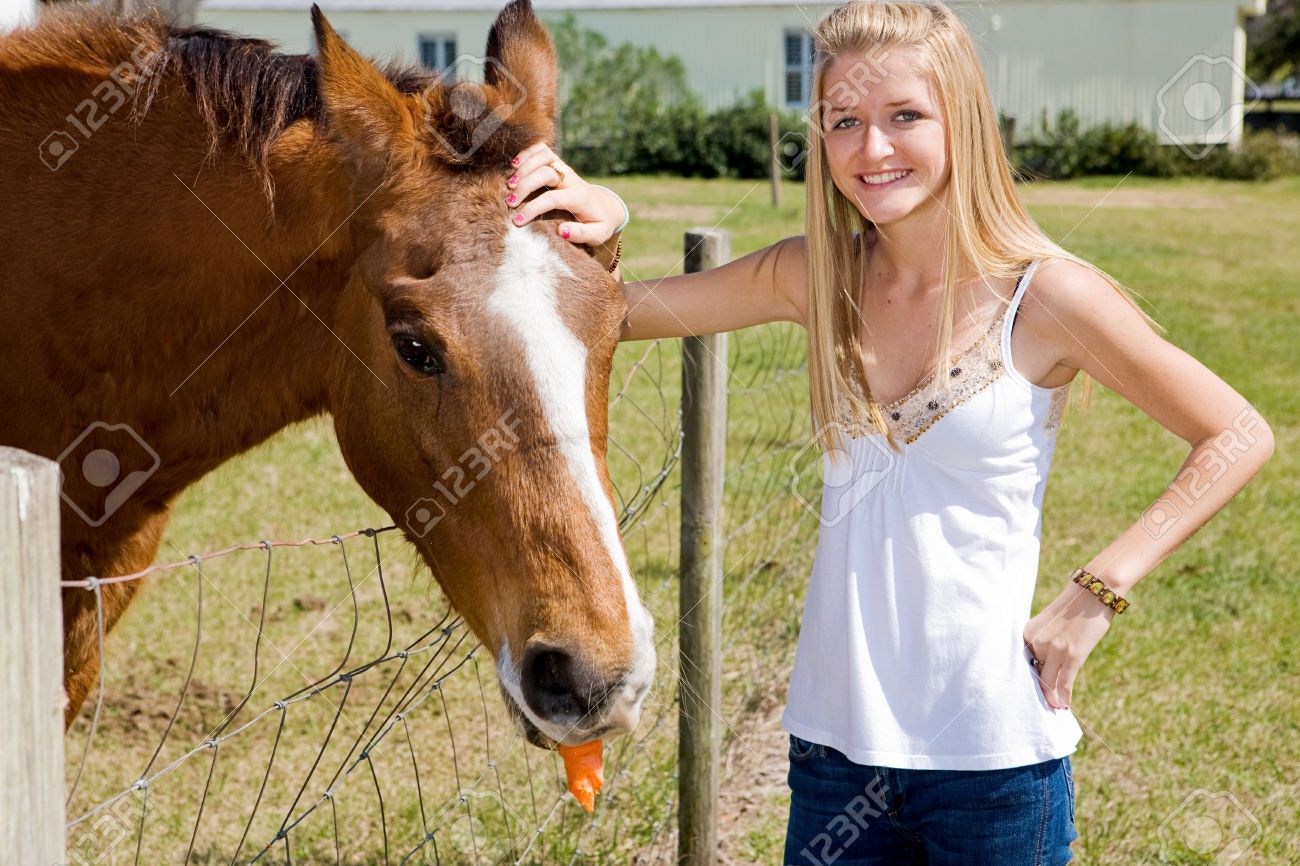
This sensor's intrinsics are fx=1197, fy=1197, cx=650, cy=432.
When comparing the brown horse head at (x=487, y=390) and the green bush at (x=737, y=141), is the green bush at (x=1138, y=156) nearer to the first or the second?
the green bush at (x=737, y=141)

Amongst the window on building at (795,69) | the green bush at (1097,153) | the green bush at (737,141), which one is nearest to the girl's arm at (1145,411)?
the green bush at (737,141)

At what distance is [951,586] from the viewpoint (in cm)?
218

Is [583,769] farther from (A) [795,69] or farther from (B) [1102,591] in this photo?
(A) [795,69]

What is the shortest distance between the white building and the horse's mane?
26377mm

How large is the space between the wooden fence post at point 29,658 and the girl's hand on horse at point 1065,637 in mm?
1549

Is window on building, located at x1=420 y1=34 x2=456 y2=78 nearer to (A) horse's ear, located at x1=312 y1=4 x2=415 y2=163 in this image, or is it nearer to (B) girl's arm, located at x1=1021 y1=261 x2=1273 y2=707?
(A) horse's ear, located at x1=312 y1=4 x2=415 y2=163

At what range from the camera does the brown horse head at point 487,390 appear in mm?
1962

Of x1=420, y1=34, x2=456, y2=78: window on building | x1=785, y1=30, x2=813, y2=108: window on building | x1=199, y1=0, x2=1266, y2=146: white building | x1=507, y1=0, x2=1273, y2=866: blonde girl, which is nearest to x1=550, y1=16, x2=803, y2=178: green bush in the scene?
x1=199, y1=0, x2=1266, y2=146: white building

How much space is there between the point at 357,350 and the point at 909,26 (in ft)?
4.02

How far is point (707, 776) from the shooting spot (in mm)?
3430

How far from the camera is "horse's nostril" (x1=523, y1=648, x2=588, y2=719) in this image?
1.92 metres

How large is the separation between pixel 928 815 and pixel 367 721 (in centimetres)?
254

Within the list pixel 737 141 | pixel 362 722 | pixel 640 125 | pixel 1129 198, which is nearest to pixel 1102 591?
pixel 362 722

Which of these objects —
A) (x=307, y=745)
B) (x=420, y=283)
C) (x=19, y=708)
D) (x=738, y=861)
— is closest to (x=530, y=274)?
(x=420, y=283)
